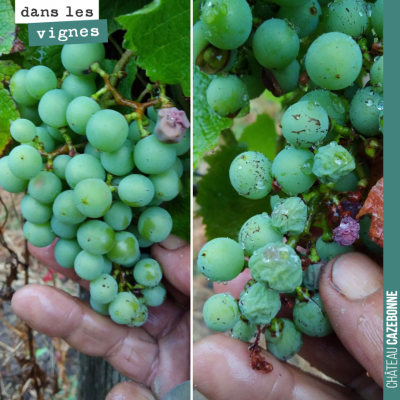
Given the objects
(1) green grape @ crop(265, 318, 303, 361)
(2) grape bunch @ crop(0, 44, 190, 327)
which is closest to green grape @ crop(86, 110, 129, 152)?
(2) grape bunch @ crop(0, 44, 190, 327)

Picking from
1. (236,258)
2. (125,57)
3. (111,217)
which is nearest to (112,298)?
(111,217)

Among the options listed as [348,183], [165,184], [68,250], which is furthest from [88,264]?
[348,183]

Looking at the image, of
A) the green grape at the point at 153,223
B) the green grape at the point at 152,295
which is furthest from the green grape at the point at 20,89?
the green grape at the point at 152,295

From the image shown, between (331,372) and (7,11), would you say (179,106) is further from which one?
(331,372)

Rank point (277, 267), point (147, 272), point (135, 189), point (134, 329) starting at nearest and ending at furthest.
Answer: point (277, 267)
point (135, 189)
point (147, 272)
point (134, 329)

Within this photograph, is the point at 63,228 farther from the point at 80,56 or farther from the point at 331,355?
the point at 331,355

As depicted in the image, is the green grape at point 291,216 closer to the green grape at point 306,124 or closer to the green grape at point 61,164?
the green grape at point 306,124
